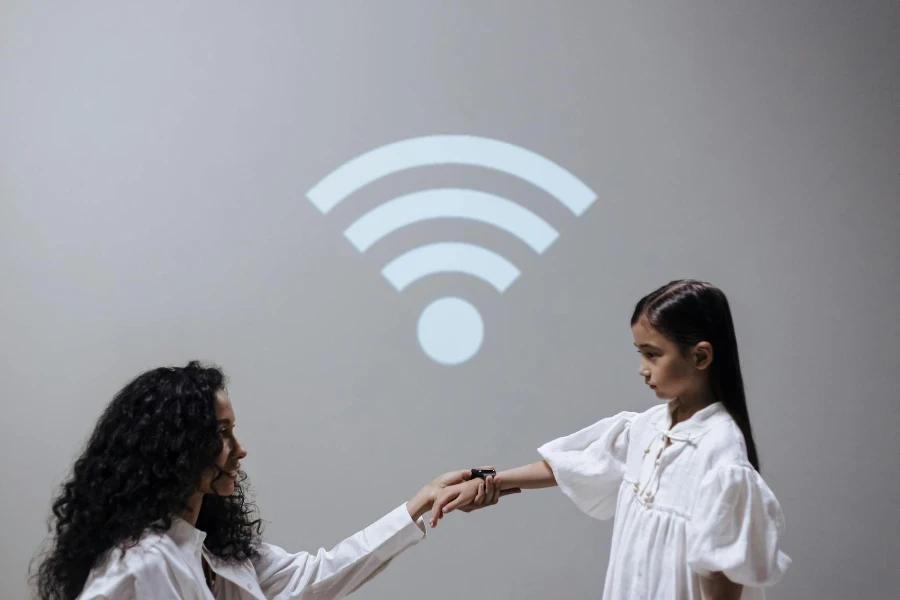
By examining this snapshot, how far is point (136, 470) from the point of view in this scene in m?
1.48

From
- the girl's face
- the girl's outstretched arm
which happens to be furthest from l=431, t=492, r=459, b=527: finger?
the girl's face

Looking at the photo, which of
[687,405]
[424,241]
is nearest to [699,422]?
[687,405]

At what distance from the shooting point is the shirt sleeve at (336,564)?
1730mm

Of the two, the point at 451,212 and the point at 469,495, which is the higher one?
the point at 451,212

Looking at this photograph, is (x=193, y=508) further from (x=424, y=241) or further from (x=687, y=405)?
(x=424, y=241)

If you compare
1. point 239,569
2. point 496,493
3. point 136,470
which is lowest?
point 496,493

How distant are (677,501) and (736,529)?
0.13m

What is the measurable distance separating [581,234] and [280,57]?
1051mm

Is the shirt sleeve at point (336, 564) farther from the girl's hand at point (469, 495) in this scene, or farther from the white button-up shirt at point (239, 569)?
the girl's hand at point (469, 495)

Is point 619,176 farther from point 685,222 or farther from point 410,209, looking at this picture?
point 410,209

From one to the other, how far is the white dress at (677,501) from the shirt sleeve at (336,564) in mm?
368

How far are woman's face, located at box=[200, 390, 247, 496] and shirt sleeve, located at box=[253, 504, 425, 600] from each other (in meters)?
0.24

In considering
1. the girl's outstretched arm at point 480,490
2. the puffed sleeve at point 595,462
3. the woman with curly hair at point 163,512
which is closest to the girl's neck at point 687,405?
the puffed sleeve at point 595,462

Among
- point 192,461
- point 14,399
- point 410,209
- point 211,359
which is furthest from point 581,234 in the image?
point 14,399
